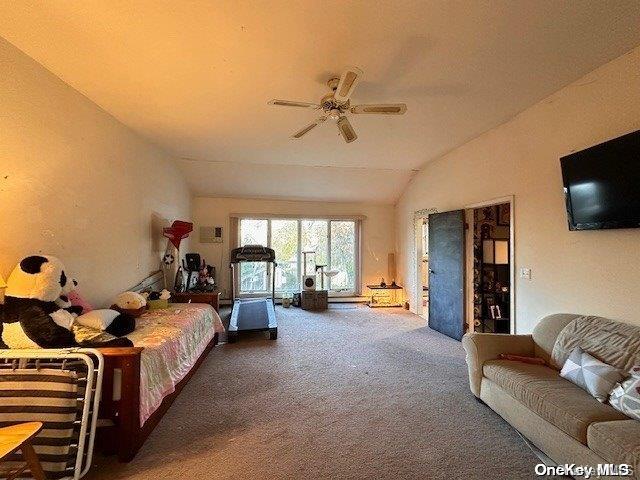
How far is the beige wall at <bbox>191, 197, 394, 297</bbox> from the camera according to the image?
6.35m

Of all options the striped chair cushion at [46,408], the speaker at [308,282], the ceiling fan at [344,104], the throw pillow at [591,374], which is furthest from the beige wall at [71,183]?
the throw pillow at [591,374]

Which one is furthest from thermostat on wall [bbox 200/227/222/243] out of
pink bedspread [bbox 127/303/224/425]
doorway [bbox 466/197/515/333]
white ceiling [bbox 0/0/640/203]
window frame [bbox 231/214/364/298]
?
doorway [bbox 466/197/515/333]

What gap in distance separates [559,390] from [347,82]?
2.49 metres

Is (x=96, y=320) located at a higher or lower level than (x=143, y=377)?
higher

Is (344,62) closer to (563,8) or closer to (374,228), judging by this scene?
(563,8)

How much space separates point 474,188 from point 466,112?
1.19 meters

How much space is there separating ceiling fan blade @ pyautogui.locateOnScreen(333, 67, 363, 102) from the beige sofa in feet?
Answer: 7.55

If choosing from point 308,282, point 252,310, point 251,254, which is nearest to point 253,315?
point 252,310

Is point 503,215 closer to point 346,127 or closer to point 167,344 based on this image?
point 346,127

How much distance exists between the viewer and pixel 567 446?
5.36 feet

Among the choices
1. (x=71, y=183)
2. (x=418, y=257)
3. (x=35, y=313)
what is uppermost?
(x=71, y=183)

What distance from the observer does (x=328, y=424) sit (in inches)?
85.7

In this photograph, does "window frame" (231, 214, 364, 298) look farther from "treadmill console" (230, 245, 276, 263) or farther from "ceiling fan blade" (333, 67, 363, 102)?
"ceiling fan blade" (333, 67, 363, 102)

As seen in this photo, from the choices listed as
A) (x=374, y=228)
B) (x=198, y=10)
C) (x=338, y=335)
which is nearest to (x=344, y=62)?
(x=198, y=10)
